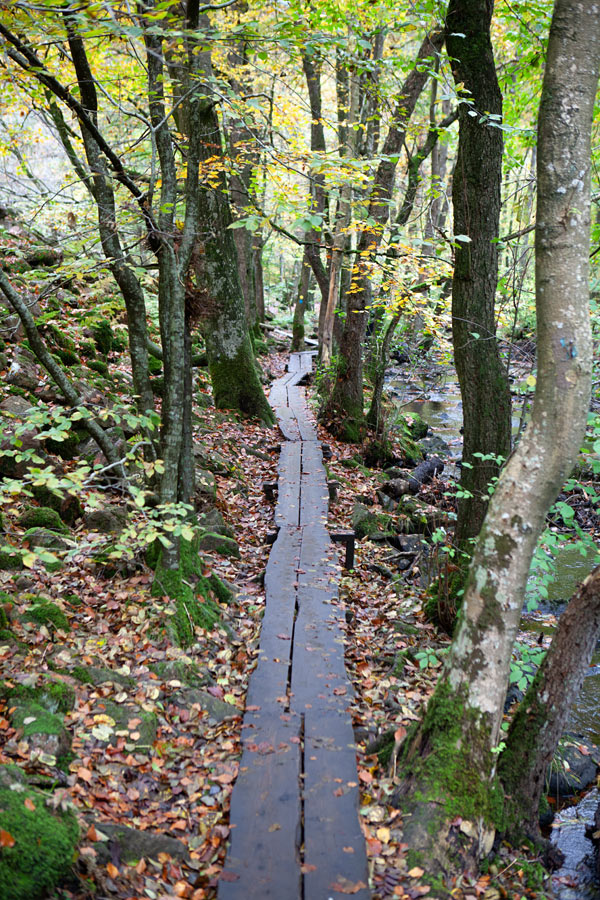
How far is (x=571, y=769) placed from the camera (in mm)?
5016

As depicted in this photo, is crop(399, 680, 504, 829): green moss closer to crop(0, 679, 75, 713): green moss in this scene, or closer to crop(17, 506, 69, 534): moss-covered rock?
crop(0, 679, 75, 713): green moss

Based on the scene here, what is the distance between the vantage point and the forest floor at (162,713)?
123 inches

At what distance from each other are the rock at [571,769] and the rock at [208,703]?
2586 mm

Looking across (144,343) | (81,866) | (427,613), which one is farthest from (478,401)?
(81,866)

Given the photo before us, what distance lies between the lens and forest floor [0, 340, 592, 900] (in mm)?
3115

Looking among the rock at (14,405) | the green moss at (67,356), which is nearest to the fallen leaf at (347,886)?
the rock at (14,405)

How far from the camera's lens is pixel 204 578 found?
5.90 metres

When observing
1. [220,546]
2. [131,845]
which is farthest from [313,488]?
[131,845]

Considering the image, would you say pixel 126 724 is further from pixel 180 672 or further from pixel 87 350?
pixel 87 350

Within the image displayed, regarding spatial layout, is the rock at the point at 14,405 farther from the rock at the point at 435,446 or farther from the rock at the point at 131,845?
the rock at the point at 435,446

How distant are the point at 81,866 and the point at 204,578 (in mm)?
3224

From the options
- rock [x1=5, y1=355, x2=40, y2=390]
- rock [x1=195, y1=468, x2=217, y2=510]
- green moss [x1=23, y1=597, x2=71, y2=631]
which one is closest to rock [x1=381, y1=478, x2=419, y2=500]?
rock [x1=195, y1=468, x2=217, y2=510]

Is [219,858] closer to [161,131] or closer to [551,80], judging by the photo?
[551,80]

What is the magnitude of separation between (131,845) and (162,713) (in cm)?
122
